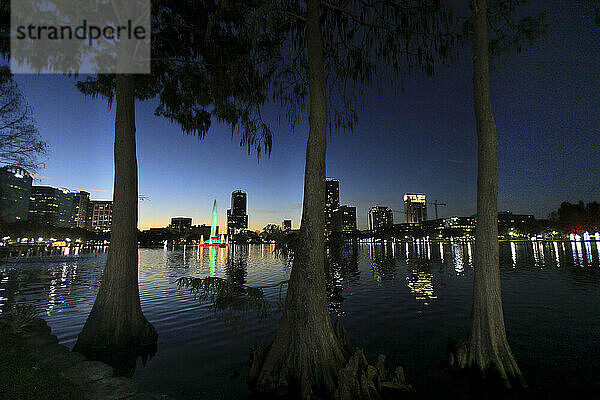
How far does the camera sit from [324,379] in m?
6.19

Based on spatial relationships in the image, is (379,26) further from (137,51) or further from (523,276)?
(523,276)

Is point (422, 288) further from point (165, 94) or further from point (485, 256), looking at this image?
point (165, 94)

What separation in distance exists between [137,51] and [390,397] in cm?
1235

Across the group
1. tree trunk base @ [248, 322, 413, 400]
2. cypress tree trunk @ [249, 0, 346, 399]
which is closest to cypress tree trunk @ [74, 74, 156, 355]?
cypress tree trunk @ [249, 0, 346, 399]

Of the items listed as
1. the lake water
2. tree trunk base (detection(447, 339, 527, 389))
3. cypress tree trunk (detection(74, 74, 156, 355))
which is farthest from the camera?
cypress tree trunk (detection(74, 74, 156, 355))

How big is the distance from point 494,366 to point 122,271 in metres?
10.1

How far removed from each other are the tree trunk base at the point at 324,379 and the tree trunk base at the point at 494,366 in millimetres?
1672

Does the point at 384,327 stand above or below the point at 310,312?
below

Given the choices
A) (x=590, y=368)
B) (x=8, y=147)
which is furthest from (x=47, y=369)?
(x=8, y=147)

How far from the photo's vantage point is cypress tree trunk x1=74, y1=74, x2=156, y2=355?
29.6 ft

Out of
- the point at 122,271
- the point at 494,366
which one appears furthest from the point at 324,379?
the point at 122,271

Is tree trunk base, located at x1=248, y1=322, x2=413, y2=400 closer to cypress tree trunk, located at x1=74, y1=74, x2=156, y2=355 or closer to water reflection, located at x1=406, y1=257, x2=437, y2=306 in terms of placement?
cypress tree trunk, located at x1=74, y1=74, x2=156, y2=355

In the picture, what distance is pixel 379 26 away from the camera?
27.3ft

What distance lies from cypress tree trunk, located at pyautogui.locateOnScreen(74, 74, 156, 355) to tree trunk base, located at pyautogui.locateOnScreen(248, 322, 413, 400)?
4851 mm
